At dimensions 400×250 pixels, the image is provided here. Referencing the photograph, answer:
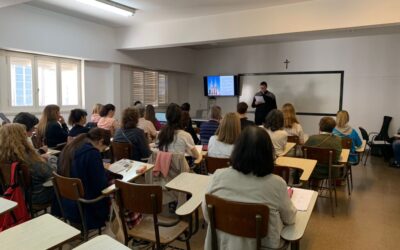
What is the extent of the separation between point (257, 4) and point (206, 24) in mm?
1092

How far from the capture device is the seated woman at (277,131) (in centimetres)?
368

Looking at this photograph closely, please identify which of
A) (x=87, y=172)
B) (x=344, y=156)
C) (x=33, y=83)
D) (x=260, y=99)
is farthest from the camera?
(x=260, y=99)

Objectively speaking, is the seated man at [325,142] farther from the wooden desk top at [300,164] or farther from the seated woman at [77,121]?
the seated woman at [77,121]

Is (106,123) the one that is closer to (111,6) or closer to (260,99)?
(111,6)

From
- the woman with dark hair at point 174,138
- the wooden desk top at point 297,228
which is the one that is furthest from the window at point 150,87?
the wooden desk top at point 297,228

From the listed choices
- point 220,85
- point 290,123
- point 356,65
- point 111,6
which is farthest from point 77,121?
point 356,65

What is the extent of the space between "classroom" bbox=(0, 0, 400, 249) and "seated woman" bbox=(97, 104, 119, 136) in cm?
152

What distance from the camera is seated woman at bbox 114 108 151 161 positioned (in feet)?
11.7

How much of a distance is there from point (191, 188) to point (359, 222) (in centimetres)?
226

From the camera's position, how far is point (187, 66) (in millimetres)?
9203

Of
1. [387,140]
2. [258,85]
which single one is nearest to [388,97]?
[387,140]

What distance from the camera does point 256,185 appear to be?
1.56 m

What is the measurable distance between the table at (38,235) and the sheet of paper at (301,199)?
49.0 inches

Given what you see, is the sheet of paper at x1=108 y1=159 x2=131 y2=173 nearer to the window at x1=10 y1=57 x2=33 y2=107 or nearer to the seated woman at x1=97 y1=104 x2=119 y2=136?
the seated woman at x1=97 y1=104 x2=119 y2=136
